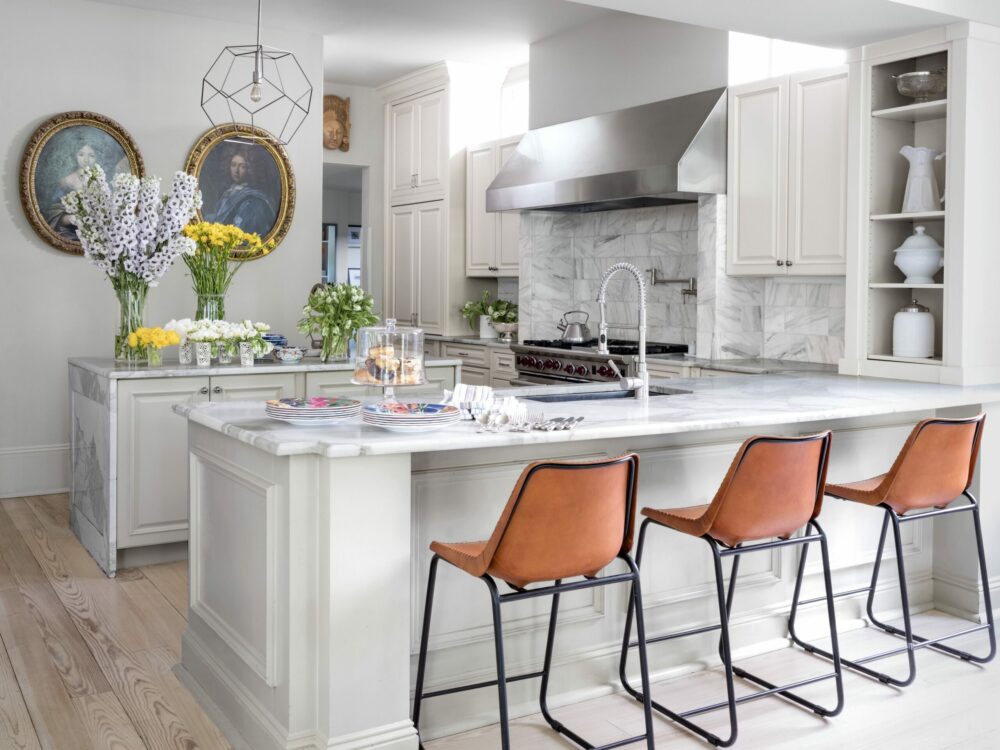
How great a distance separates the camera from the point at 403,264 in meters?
7.97

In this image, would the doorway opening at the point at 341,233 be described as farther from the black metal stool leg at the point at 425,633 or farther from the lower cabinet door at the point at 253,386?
the black metal stool leg at the point at 425,633

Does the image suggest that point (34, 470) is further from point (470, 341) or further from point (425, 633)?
point (425, 633)

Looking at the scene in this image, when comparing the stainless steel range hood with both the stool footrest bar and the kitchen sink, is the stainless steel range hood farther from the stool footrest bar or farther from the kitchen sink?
the stool footrest bar

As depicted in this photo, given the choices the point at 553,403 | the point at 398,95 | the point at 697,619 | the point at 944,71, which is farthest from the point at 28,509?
the point at 944,71

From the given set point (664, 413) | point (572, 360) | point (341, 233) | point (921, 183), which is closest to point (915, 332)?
point (921, 183)

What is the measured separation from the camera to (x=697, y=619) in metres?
3.19

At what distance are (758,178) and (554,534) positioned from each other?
124 inches

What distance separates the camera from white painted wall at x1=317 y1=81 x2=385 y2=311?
8016 millimetres

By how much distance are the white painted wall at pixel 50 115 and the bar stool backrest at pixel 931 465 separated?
449 centimetres

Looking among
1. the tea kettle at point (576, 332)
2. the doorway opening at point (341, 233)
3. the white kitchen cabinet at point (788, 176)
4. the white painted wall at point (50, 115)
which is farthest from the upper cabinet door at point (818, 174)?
the doorway opening at point (341, 233)

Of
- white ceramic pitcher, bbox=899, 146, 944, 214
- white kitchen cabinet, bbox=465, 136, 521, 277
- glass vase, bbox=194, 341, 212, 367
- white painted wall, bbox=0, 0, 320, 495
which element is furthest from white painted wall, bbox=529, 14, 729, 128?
glass vase, bbox=194, 341, 212, 367

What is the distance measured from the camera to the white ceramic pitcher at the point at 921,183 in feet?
12.7

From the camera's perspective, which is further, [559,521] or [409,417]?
[409,417]

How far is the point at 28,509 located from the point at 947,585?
182 inches
